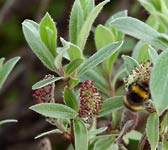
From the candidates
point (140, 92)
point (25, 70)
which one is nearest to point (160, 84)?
point (140, 92)

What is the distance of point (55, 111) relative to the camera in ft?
3.26

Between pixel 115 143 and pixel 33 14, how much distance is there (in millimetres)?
1286

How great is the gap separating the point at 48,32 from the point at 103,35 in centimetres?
22

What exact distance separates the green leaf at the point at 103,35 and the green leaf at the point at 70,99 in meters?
0.21

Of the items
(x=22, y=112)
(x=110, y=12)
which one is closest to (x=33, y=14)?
(x=110, y=12)

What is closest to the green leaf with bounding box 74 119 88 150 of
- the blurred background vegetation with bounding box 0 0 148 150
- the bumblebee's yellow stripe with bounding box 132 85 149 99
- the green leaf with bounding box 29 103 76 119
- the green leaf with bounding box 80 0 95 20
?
the green leaf with bounding box 29 103 76 119

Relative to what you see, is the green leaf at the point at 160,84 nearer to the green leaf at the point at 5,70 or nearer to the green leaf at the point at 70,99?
the green leaf at the point at 70,99

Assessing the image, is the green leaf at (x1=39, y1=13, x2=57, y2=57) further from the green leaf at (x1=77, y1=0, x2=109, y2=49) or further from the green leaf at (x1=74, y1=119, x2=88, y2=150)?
the green leaf at (x1=74, y1=119, x2=88, y2=150)

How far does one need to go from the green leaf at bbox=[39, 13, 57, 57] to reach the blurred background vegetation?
77cm

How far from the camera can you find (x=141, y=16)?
6.37ft

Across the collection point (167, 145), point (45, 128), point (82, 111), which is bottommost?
point (45, 128)

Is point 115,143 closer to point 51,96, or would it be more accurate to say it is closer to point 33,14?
point 51,96

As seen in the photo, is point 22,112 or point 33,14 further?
point 33,14

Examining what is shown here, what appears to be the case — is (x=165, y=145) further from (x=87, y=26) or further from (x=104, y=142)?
(x=87, y=26)
